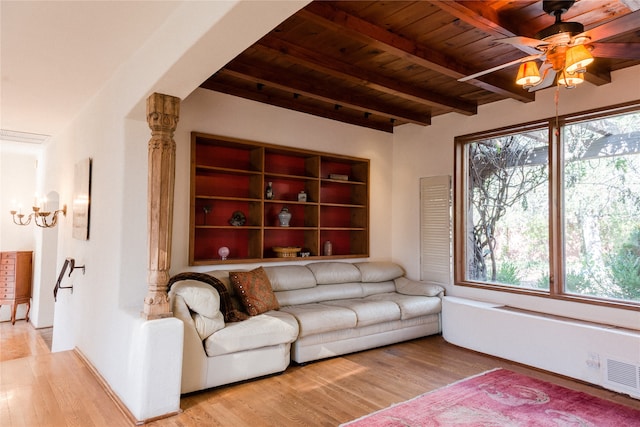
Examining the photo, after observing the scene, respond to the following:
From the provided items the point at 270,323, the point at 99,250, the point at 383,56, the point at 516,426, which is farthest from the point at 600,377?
the point at 99,250

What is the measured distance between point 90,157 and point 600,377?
16.8 ft

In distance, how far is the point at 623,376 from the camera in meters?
3.28

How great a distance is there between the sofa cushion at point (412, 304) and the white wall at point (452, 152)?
1.27 ft

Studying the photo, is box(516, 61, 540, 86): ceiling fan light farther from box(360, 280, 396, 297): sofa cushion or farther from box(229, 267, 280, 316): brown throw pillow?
box(360, 280, 396, 297): sofa cushion

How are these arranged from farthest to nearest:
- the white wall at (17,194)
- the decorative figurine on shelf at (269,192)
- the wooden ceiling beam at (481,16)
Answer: the white wall at (17,194), the decorative figurine on shelf at (269,192), the wooden ceiling beam at (481,16)

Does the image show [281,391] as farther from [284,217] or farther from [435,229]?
[435,229]

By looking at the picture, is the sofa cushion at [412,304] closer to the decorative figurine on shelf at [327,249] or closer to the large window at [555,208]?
the large window at [555,208]

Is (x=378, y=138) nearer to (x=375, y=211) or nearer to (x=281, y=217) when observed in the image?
(x=375, y=211)

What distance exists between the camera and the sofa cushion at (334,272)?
474 cm

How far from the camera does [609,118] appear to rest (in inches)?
152

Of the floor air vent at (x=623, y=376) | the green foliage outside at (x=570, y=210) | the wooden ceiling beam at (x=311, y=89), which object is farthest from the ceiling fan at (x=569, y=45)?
the floor air vent at (x=623, y=376)

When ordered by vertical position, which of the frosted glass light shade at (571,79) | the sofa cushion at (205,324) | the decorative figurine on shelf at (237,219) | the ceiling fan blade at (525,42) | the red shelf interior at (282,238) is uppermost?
the ceiling fan blade at (525,42)

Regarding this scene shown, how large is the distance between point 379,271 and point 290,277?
1377mm

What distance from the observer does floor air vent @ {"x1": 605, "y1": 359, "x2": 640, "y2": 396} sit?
3.22 meters
